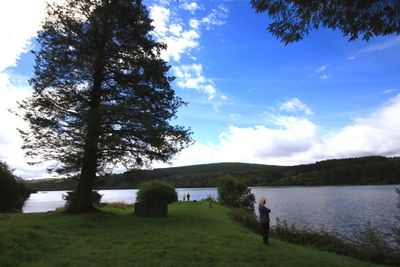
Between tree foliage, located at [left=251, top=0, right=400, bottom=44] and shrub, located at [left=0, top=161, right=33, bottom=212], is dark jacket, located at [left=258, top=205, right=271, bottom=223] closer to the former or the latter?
tree foliage, located at [left=251, top=0, right=400, bottom=44]

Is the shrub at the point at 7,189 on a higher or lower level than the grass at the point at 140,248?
higher

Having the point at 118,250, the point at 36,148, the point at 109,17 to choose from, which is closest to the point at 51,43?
the point at 109,17

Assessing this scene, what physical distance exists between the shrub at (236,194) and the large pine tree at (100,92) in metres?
20.5

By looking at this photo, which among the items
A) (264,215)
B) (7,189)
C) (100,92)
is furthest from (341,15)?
(7,189)

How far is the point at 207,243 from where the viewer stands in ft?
50.4

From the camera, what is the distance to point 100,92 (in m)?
27.3

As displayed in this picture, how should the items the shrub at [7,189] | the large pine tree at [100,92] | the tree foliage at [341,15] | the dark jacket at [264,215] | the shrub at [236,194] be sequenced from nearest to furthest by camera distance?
the tree foliage at [341,15]
the dark jacket at [264,215]
the large pine tree at [100,92]
the shrub at [7,189]
the shrub at [236,194]

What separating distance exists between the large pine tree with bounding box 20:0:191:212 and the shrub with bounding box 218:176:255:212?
20483 millimetres

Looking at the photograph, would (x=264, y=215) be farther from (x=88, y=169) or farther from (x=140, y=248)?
(x=88, y=169)

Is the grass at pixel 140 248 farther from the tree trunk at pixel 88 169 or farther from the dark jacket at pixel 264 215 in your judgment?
the tree trunk at pixel 88 169

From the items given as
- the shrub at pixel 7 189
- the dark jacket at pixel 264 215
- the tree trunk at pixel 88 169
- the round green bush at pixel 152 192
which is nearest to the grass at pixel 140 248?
the dark jacket at pixel 264 215

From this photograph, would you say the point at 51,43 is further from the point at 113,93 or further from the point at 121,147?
the point at 121,147

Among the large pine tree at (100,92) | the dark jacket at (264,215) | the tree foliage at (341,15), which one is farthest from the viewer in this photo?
the large pine tree at (100,92)

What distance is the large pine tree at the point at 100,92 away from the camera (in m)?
25.4
